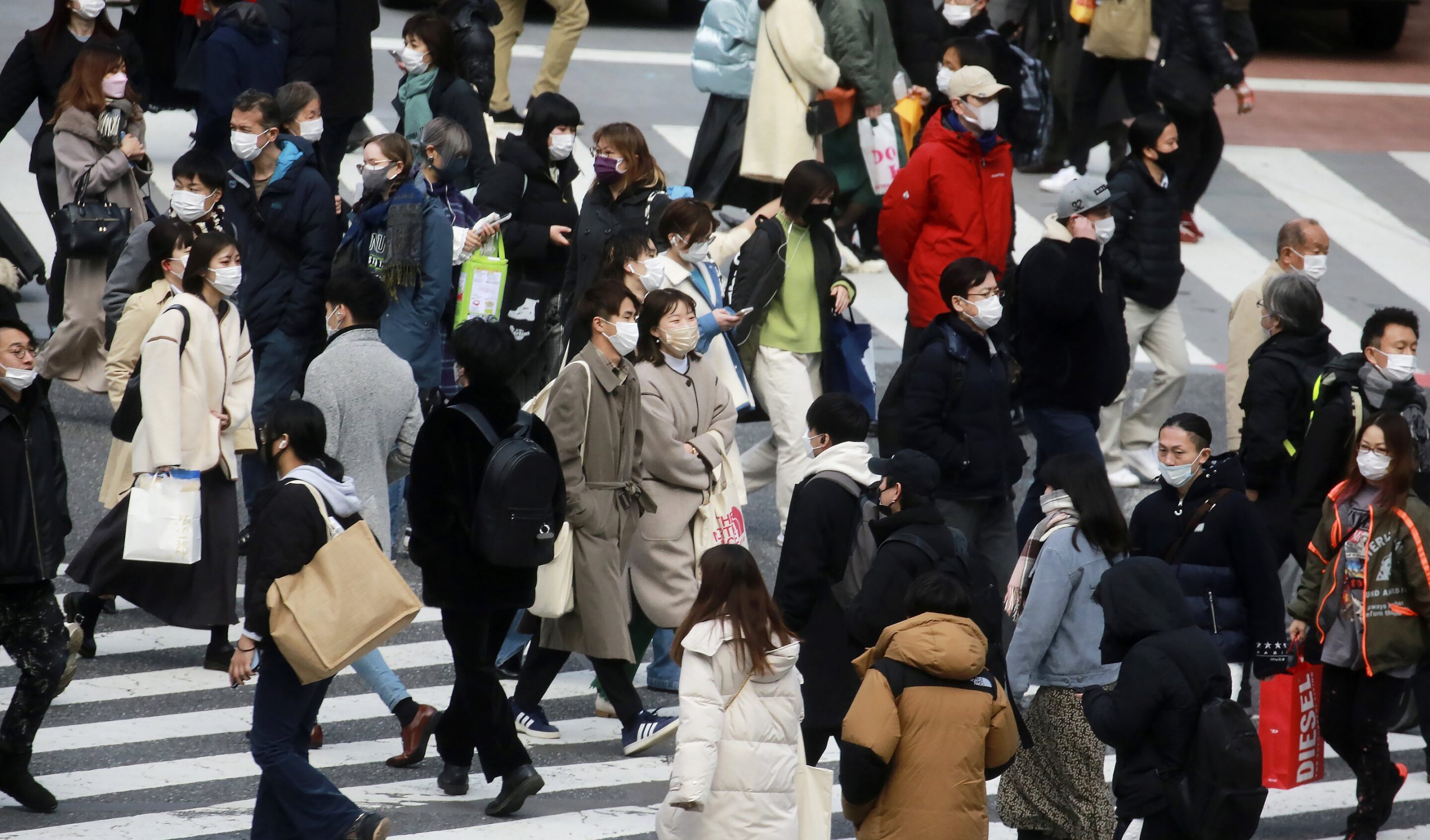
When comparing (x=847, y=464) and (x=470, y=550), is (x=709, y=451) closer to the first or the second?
(x=847, y=464)

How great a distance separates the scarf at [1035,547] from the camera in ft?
23.6

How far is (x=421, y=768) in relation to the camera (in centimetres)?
796

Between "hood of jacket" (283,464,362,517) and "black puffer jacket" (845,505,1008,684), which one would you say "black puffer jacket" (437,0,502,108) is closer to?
"hood of jacket" (283,464,362,517)

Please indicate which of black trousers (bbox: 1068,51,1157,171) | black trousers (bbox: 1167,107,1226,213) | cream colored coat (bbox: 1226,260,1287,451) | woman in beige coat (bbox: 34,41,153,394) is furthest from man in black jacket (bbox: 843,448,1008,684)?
black trousers (bbox: 1068,51,1157,171)

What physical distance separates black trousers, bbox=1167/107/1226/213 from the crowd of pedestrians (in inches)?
98.3

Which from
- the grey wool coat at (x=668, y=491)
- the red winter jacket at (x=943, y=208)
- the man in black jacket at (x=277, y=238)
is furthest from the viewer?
the red winter jacket at (x=943, y=208)

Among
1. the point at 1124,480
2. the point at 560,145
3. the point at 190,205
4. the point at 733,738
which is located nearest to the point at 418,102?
the point at 560,145

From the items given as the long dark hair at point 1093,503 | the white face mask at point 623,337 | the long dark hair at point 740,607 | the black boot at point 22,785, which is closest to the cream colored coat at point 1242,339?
the long dark hair at point 1093,503

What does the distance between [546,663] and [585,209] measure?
3030mm

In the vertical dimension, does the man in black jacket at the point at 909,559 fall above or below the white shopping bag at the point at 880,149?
above

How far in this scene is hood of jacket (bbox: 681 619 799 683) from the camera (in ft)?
19.8

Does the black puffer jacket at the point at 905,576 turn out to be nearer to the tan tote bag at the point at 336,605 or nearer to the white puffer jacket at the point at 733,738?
the white puffer jacket at the point at 733,738

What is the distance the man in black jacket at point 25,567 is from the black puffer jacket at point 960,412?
3644 mm

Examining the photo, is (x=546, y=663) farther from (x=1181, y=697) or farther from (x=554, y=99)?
(x=554, y=99)
